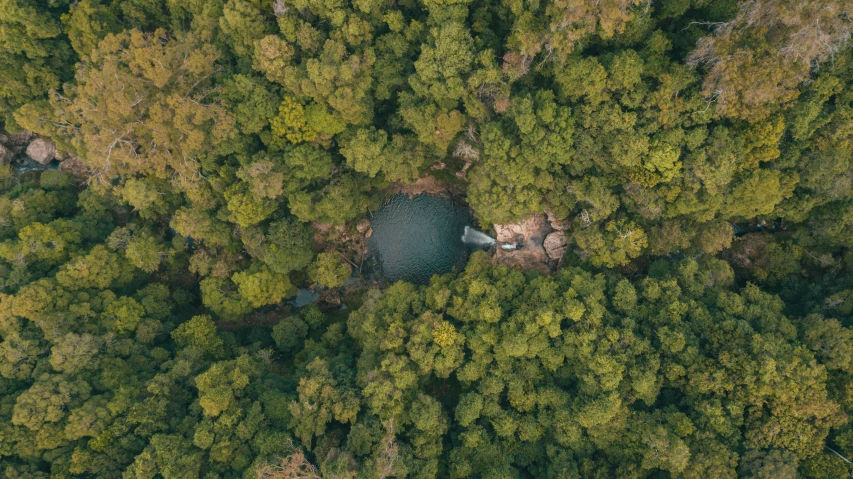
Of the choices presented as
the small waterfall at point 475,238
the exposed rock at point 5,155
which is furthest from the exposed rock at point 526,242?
the exposed rock at point 5,155

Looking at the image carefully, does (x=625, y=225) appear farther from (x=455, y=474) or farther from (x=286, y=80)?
(x=286, y=80)

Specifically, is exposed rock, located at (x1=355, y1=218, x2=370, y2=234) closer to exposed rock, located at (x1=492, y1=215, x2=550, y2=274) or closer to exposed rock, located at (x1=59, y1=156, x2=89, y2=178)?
exposed rock, located at (x1=492, y1=215, x2=550, y2=274)

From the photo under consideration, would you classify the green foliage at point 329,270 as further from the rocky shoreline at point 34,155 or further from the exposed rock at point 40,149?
the exposed rock at point 40,149

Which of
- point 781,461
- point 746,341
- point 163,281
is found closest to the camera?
point 781,461

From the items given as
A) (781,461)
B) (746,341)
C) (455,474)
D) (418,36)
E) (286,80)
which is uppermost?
(418,36)

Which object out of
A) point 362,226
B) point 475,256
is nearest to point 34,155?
point 362,226

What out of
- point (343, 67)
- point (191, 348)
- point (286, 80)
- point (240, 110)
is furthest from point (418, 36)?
point (191, 348)
